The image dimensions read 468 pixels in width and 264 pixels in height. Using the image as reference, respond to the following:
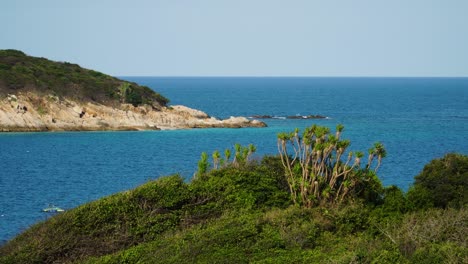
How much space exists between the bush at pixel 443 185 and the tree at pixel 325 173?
222cm

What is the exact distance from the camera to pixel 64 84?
3905 inches

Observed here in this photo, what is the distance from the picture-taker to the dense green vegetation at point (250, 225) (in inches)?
1069

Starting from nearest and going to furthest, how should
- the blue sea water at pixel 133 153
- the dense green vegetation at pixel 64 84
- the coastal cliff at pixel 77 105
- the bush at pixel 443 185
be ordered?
the bush at pixel 443 185, the blue sea water at pixel 133 153, the coastal cliff at pixel 77 105, the dense green vegetation at pixel 64 84

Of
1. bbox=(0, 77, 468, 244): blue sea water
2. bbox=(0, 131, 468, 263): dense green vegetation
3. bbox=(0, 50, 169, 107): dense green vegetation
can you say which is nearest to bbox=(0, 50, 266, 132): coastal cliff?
bbox=(0, 50, 169, 107): dense green vegetation

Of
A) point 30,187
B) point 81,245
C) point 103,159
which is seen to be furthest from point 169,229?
point 103,159

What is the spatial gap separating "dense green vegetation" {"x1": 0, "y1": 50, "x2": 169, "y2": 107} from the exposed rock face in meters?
2.14

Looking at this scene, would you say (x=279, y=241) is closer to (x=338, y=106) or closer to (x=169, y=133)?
(x=169, y=133)

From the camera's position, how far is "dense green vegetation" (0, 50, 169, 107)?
95.3 m

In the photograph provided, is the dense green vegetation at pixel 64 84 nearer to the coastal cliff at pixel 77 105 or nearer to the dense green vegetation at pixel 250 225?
the coastal cliff at pixel 77 105

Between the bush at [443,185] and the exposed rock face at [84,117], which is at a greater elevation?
the bush at [443,185]

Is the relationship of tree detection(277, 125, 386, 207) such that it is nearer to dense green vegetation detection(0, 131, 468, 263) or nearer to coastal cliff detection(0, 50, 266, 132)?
dense green vegetation detection(0, 131, 468, 263)

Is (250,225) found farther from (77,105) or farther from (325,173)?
(77,105)

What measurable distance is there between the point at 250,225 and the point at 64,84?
7339 cm

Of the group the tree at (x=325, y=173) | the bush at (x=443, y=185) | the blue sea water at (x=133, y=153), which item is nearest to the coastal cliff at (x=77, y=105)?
the blue sea water at (x=133, y=153)
